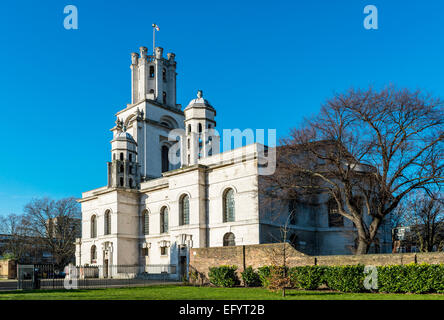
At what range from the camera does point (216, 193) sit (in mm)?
36344

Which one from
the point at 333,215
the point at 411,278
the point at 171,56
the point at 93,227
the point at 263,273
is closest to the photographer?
the point at 411,278

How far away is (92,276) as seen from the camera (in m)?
42.3

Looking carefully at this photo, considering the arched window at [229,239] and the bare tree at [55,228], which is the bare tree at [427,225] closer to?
the arched window at [229,239]

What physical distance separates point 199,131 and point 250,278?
19.0 metres

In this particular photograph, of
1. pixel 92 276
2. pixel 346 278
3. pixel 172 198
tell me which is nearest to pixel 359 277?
pixel 346 278

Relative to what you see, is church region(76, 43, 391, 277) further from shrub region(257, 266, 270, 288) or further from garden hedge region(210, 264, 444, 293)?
garden hedge region(210, 264, 444, 293)

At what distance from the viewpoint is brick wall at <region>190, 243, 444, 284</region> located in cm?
1988

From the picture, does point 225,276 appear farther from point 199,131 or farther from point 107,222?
point 107,222

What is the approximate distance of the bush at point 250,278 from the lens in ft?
83.4

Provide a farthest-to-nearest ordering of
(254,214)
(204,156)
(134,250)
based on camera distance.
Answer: (134,250)
(204,156)
(254,214)
